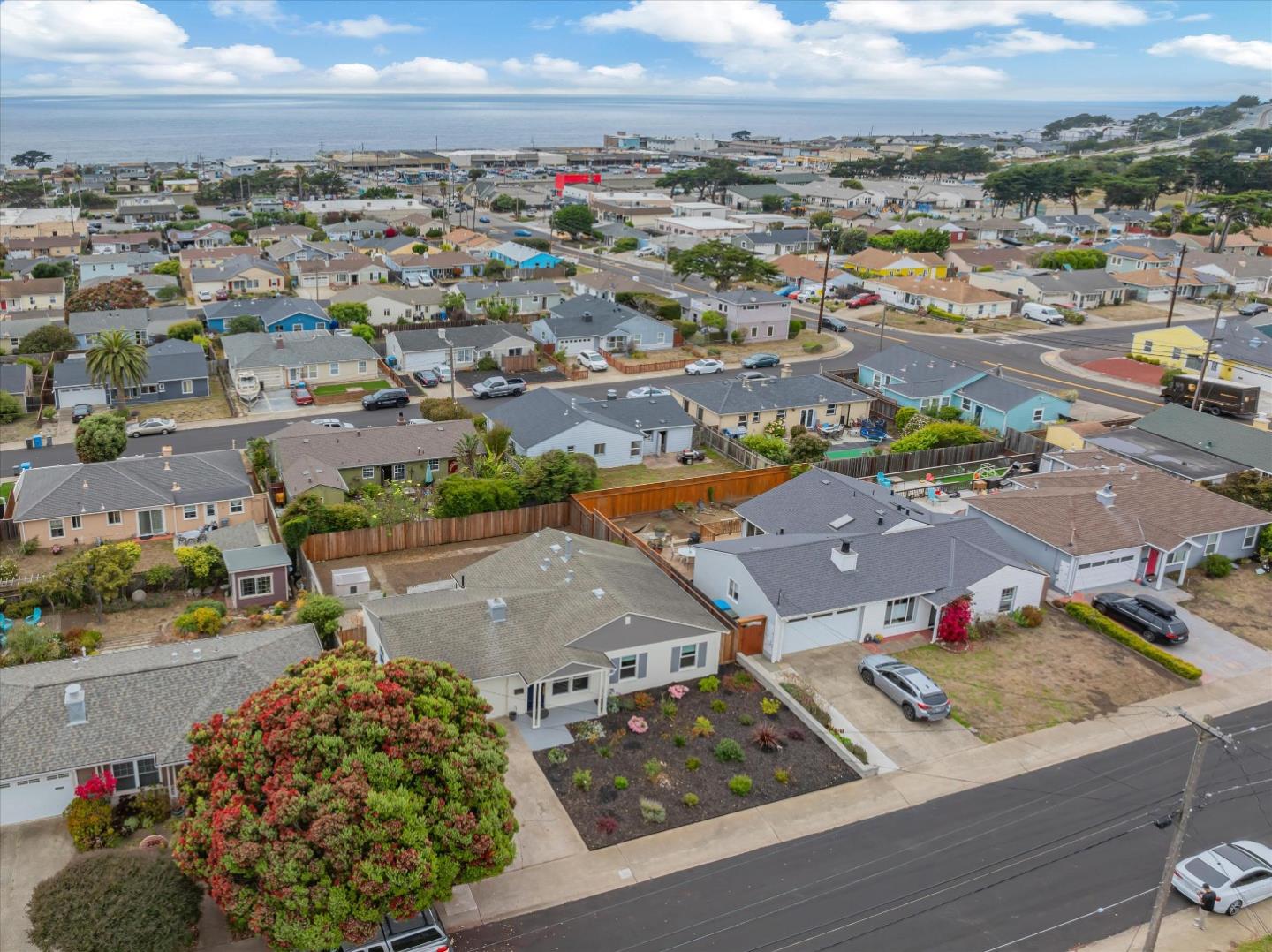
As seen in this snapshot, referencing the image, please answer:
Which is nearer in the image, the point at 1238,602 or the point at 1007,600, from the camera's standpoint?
the point at 1007,600

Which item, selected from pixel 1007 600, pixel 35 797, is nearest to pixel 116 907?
pixel 35 797

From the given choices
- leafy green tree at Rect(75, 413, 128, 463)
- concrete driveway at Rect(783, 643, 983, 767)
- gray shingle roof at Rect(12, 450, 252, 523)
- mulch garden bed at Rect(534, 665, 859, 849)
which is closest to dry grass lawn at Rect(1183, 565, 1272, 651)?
concrete driveway at Rect(783, 643, 983, 767)

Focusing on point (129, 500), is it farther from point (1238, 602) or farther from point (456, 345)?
point (1238, 602)

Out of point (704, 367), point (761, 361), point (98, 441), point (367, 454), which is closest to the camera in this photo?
point (367, 454)

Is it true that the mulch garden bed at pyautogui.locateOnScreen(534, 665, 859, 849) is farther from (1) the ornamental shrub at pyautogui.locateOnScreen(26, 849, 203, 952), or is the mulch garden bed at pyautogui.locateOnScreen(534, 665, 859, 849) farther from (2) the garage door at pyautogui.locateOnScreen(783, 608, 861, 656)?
(1) the ornamental shrub at pyautogui.locateOnScreen(26, 849, 203, 952)

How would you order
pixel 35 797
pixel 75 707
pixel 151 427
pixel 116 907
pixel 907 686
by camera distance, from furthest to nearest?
pixel 151 427, pixel 907 686, pixel 75 707, pixel 35 797, pixel 116 907

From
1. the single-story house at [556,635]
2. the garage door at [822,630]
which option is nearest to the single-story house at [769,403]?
the garage door at [822,630]

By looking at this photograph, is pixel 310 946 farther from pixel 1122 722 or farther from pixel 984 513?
→ pixel 984 513
